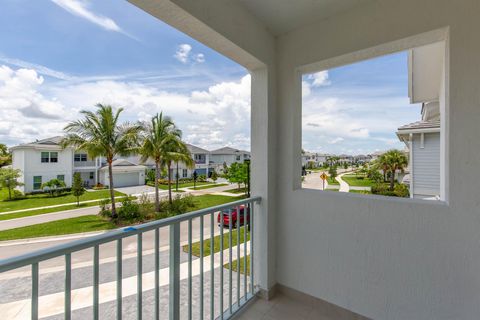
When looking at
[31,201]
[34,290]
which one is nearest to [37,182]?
[31,201]

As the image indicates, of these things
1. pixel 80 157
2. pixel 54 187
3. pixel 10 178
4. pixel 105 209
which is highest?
pixel 80 157

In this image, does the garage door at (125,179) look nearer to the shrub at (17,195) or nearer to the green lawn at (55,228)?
the green lawn at (55,228)

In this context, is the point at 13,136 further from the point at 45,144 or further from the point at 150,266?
the point at 45,144

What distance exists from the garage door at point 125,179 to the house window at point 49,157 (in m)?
3.46

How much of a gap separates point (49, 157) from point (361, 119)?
22.1 ft

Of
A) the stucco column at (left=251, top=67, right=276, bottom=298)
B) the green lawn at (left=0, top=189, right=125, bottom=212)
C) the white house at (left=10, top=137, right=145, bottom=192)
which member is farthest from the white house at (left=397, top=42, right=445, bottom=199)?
the green lawn at (left=0, top=189, right=125, bottom=212)

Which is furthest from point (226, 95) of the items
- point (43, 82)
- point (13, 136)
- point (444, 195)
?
point (444, 195)

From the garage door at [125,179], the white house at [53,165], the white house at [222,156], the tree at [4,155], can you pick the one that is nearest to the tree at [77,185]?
the white house at [53,165]

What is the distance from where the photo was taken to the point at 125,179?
30.7 ft

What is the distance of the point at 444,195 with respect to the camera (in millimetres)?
1356

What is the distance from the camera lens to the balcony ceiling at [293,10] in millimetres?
1520

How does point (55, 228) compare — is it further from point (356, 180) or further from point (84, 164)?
point (356, 180)

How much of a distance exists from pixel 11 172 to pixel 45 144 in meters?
1.24

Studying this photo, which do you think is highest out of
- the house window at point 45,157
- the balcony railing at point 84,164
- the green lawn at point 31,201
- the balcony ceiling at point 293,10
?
the balcony ceiling at point 293,10
